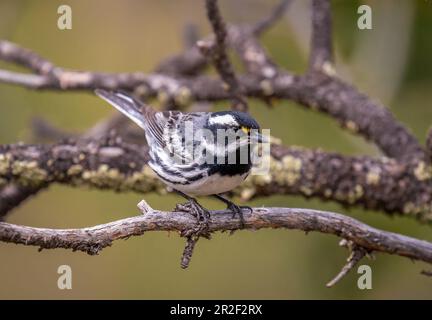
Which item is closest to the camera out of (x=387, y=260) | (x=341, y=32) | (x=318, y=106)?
(x=318, y=106)

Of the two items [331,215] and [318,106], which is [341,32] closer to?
[318,106]

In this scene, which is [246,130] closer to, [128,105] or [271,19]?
[128,105]

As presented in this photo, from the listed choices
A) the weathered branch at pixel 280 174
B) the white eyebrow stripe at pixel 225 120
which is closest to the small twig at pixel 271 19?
the weathered branch at pixel 280 174

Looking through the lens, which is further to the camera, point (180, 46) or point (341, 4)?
point (180, 46)

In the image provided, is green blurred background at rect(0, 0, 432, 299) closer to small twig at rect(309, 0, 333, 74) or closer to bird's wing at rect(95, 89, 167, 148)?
small twig at rect(309, 0, 333, 74)

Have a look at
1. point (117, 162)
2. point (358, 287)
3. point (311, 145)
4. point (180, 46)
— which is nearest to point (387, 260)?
point (358, 287)

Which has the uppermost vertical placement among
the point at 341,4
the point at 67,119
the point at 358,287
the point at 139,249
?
the point at 341,4
